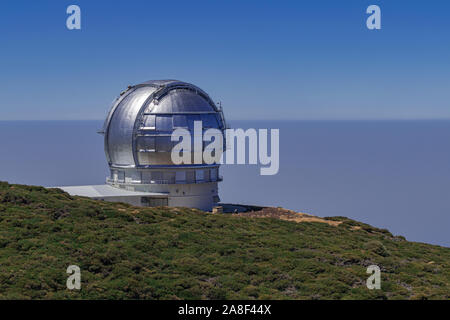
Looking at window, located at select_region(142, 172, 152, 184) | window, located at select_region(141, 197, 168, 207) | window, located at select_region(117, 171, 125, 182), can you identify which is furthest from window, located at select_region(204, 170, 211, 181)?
window, located at select_region(117, 171, 125, 182)

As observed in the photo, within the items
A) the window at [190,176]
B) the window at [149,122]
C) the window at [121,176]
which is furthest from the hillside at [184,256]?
the window at [121,176]

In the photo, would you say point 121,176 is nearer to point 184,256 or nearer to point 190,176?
point 190,176

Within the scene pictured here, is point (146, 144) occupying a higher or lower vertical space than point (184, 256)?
higher

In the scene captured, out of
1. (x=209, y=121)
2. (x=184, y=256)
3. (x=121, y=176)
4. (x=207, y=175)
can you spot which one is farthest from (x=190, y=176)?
(x=184, y=256)

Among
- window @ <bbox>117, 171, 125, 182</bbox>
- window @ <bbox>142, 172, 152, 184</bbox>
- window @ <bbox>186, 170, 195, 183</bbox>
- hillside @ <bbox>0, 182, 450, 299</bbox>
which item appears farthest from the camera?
window @ <bbox>117, 171, 125, 182</bbox>

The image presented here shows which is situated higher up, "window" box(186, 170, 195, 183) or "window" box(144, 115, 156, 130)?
"window" box(144, 115, 156, 130)

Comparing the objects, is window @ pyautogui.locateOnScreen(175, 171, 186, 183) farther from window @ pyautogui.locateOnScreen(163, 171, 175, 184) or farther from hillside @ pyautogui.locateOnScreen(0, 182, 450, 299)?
hillside @ pyautogui.locateOnScreen(0, 182, 450, 299)
